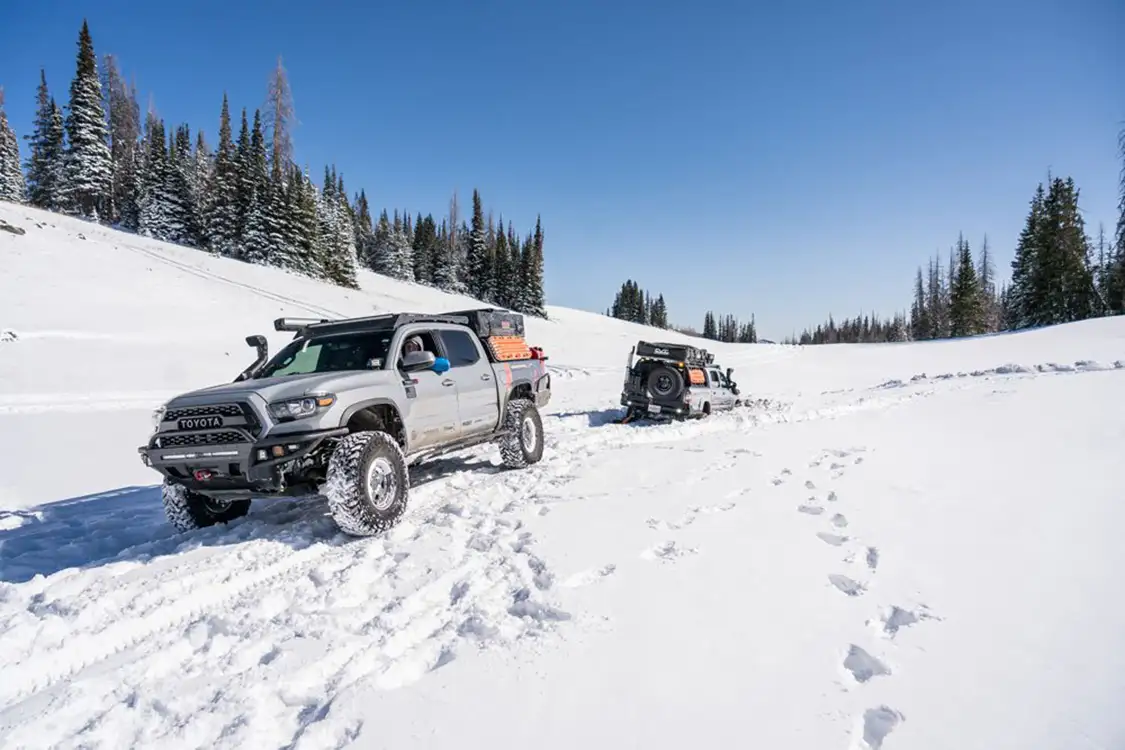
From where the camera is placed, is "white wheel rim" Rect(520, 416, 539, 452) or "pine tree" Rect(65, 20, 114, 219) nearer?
"white wheel rim" Rect(520, 416, 539, 452)

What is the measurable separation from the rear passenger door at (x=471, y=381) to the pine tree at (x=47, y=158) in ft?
187

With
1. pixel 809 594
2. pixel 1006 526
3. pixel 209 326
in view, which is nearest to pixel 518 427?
pixel 809 594

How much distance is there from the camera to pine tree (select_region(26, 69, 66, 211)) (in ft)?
151

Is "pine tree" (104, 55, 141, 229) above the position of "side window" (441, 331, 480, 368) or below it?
above

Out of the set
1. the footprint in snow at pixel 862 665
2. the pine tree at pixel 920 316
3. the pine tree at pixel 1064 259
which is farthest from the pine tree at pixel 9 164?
the pine tree at pixel 920 316

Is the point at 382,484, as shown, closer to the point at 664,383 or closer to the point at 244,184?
the point at 664,383

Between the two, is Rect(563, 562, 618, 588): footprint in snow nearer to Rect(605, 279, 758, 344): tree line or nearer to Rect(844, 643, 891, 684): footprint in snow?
Rect(844, 643, 891, 684): footprint in snow

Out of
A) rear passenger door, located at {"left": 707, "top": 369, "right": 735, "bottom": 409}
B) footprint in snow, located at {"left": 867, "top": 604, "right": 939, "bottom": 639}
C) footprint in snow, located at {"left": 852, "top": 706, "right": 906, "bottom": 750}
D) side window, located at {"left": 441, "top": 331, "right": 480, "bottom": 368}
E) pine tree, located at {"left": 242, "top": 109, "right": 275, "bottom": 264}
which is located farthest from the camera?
pine tree, located at {"left": 242, "top": 109, "right": 275, "bottom": 264}

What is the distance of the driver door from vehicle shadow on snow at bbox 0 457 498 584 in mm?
1028

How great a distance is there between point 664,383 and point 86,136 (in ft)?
182

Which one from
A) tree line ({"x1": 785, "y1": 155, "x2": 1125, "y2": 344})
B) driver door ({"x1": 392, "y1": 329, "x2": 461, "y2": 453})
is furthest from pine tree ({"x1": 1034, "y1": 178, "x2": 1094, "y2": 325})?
driver door ({"x1": 392, "y1": 329, "x2": 461, "y2": 453})

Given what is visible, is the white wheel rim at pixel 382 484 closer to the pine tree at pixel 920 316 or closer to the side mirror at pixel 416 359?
the side mirror at pixel 416 359

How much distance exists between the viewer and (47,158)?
48688 mm

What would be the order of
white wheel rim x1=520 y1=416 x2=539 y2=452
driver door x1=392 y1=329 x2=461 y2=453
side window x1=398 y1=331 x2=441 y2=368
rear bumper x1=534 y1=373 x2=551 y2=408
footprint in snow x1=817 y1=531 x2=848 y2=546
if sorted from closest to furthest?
footprint in snow x1=817 y1=531 x2=848 y2=546
driver door x1=392 y1=329 x2=461 y2=453
side window x1=398 y1=331 x2=441 y2=368
white wheel rim x1=520 y1=416 x2=539 y2=452
rear bumper x1=534 y1=373 x2=551 y2=408
